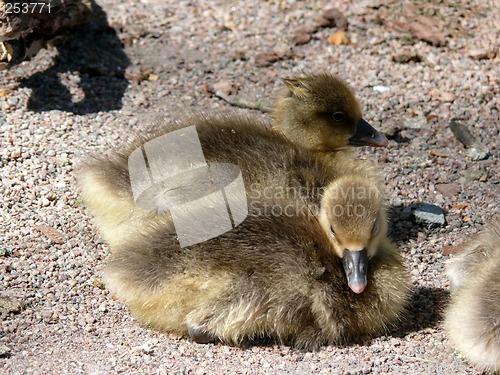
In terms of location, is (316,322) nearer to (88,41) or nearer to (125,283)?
(125,283)

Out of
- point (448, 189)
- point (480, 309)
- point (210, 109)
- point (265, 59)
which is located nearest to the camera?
point (480, 309)

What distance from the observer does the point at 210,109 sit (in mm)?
5156

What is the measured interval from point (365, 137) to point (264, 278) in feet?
3.84

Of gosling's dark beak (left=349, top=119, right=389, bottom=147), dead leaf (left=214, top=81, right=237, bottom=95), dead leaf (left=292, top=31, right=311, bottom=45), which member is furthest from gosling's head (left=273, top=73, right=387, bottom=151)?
dead leaf (left=292, top=31, right=311, bottom=45)

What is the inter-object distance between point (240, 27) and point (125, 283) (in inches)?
124

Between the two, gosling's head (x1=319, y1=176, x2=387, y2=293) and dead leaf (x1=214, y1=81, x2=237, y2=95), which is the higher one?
gosling's head (x1=319, y1=176, x2=387, y2=293)

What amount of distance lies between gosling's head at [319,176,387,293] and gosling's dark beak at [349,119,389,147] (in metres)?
0.75

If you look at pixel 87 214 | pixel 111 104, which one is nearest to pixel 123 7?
pixel 111 104

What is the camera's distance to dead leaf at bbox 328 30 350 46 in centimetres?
585

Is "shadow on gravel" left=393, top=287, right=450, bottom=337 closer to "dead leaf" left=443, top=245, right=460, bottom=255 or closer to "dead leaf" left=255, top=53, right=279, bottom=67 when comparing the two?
"dead leaf" left=443, top=245, right=460, bottom=255

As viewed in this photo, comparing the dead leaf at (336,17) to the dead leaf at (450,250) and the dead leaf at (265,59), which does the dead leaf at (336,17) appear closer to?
the dead leaf at (265,59)

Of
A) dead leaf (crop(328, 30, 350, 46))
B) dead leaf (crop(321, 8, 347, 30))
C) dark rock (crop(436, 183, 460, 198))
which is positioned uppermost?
dead leaf (crop(321, 8, 347, 30))

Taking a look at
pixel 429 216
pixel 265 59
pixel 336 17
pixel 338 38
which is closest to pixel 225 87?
pixel 265 59

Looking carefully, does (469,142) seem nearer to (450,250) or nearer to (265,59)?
(450,250)
